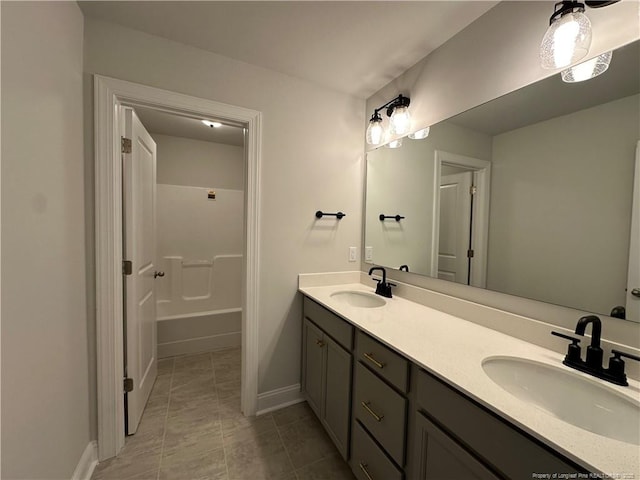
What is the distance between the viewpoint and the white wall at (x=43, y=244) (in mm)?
795

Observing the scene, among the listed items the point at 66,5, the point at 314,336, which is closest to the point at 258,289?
the point at 314,336

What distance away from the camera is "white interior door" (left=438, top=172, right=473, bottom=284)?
1.37 m

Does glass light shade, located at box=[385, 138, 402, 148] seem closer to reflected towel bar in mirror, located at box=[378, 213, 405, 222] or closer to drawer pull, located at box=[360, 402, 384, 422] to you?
reflected towel bar in mirror, located at box=[378, 213, 405, 222]

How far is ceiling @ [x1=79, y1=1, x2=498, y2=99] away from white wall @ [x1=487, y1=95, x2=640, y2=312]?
0.72 m

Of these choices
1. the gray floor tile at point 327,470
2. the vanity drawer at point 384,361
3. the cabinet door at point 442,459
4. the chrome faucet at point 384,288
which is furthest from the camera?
the chrome faucet at point 384,288

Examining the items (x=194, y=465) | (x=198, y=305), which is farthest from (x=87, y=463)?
(x=198, y=305)

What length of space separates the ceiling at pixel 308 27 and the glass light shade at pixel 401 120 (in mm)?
292

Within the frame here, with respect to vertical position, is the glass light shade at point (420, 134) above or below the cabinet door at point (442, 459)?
above

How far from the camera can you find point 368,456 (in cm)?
112

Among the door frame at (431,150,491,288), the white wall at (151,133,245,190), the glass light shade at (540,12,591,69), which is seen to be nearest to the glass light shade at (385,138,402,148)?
the door frame at (431,150,491,288)

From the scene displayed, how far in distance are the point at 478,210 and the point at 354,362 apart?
40.1 inches

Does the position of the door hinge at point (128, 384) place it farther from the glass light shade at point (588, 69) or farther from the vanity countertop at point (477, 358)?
the glass light shade at point (588, 69)

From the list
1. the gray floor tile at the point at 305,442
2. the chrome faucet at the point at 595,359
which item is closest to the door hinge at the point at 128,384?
the gray floor tile at the point at 305,442

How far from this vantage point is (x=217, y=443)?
4.93 feet
